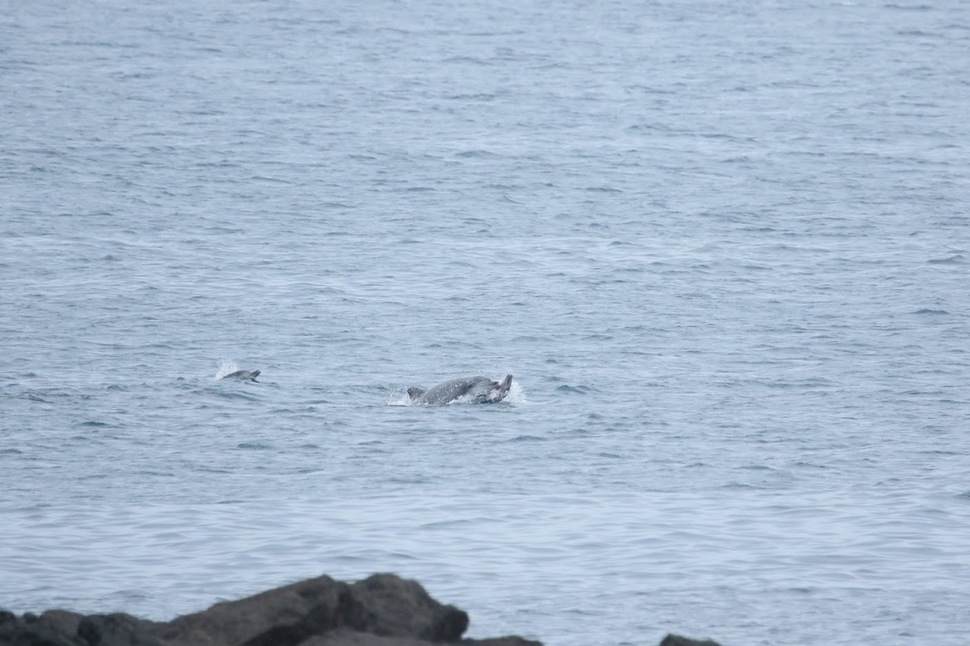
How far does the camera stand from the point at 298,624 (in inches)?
491

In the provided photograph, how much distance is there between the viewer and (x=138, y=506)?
2091cm

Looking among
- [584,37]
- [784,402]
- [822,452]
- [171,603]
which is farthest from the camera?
[584,37]

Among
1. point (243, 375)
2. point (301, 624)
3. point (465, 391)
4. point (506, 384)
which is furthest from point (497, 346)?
point (301, 624)

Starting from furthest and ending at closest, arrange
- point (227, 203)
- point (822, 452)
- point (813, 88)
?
point (813, 88) < point (227, 203) < point (822, 452)

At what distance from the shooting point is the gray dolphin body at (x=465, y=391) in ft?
93.6

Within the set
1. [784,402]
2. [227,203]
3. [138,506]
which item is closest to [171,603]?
[138,506]

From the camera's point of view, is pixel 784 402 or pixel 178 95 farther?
pixel 178 95

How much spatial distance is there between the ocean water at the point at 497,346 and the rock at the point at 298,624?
10.1 ft

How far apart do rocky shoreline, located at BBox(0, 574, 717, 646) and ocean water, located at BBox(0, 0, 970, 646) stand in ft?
9.97

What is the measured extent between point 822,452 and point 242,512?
375 inches

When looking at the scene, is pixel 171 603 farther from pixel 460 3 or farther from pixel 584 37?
pixel 460 3

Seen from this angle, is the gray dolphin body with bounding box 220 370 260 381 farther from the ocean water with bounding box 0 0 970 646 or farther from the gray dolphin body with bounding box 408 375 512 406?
the gray dolphin body with bounding box 408 375 512 406

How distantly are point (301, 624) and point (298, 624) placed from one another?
0.03m

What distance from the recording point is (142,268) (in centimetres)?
4156
